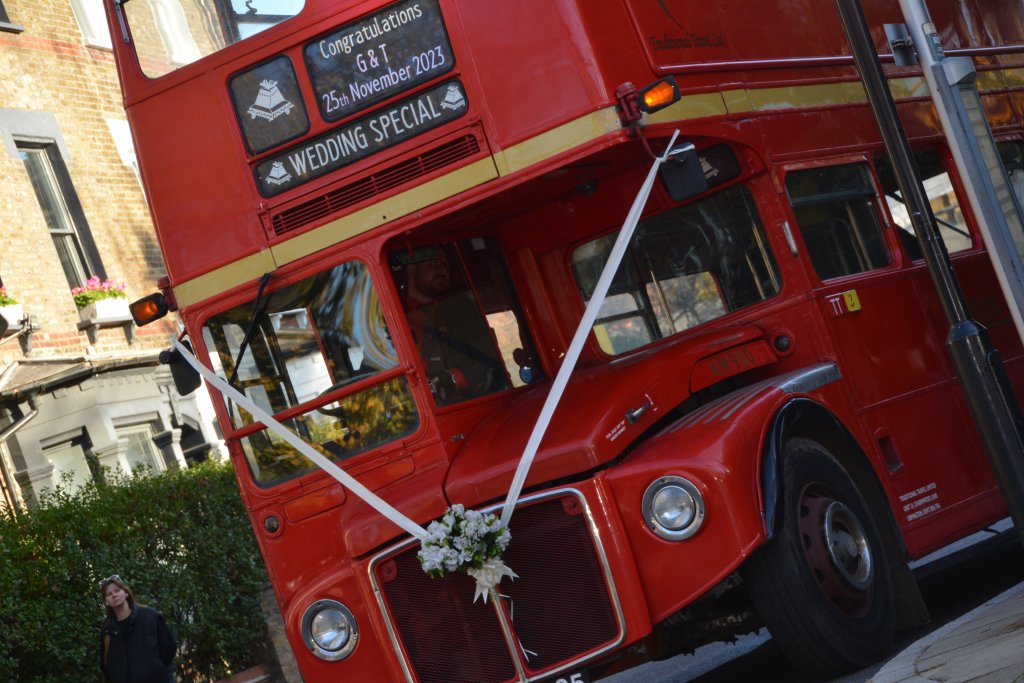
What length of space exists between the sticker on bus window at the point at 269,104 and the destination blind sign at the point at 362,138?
0.09 meters

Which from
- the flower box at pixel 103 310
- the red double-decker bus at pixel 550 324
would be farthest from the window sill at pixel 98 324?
the red double-decker bus at pixel 550 324

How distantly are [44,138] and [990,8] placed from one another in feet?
38.3

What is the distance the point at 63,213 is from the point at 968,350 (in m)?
13.4

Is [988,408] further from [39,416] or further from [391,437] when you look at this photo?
[39,416]

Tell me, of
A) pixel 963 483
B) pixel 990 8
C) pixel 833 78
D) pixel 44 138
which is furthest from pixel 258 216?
pixel 44 138

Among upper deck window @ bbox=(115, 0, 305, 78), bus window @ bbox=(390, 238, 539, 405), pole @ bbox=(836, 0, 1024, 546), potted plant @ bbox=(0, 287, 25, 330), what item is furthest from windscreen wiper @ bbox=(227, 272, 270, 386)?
potted plant @ bbox=(0, 287, 25, 330)

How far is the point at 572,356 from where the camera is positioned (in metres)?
6.91

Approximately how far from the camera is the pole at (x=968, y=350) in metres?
7.57

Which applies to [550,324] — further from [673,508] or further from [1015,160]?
[1015,160]

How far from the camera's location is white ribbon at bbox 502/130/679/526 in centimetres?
645

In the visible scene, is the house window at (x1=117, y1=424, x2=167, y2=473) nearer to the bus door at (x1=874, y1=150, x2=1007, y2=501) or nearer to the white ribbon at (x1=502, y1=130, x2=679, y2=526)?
the bus door at (x1=874, y1=150, x2=1007, y2=501)

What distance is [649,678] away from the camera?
9727 millimetres

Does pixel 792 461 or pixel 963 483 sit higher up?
pixel 792 461

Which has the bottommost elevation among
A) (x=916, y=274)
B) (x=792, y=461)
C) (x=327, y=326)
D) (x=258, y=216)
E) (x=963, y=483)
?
(x=963, y=483)
